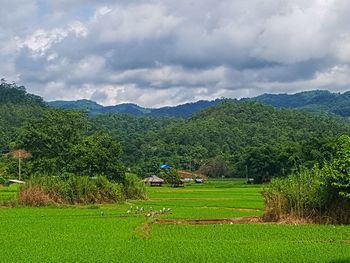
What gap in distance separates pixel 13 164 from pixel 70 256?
255 feet

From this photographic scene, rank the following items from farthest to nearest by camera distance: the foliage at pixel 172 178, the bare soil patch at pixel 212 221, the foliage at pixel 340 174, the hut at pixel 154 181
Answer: the hut at pixel 154 181
the foliage at pixel 172 178
the bare soil patch at pixel 212 221
the foliage at pixel 340 174

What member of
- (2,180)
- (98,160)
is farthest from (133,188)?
(2,180)

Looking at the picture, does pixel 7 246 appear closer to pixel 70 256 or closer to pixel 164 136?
pixel 70 256

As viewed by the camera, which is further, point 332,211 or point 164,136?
point 164,136

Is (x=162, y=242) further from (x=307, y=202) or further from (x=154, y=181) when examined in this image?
(x=154, y=181)

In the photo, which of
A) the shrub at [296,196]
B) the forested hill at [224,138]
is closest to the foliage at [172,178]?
the forested hill at [224,138]

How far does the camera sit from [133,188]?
179 ft

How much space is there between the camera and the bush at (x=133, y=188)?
54.2m

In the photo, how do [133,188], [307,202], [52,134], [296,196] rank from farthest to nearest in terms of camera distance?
1. [52,134]
2. [133,188]
3. [296,196]
4. [307,202]

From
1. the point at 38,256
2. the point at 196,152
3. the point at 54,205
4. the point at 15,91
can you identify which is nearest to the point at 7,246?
the point at 38,256

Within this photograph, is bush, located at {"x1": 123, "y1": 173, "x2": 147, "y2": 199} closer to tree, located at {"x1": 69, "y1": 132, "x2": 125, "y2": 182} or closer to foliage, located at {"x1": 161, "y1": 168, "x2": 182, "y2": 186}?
tree, located at {"x1": 69, "y1": 132, "x2": 125, "y2": 182}

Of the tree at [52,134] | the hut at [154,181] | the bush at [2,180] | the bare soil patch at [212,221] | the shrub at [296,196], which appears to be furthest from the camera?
the hut at [154,181]

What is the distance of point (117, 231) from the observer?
25.0 m

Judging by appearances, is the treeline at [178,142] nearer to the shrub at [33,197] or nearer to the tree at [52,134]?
the tree at [52,134]
